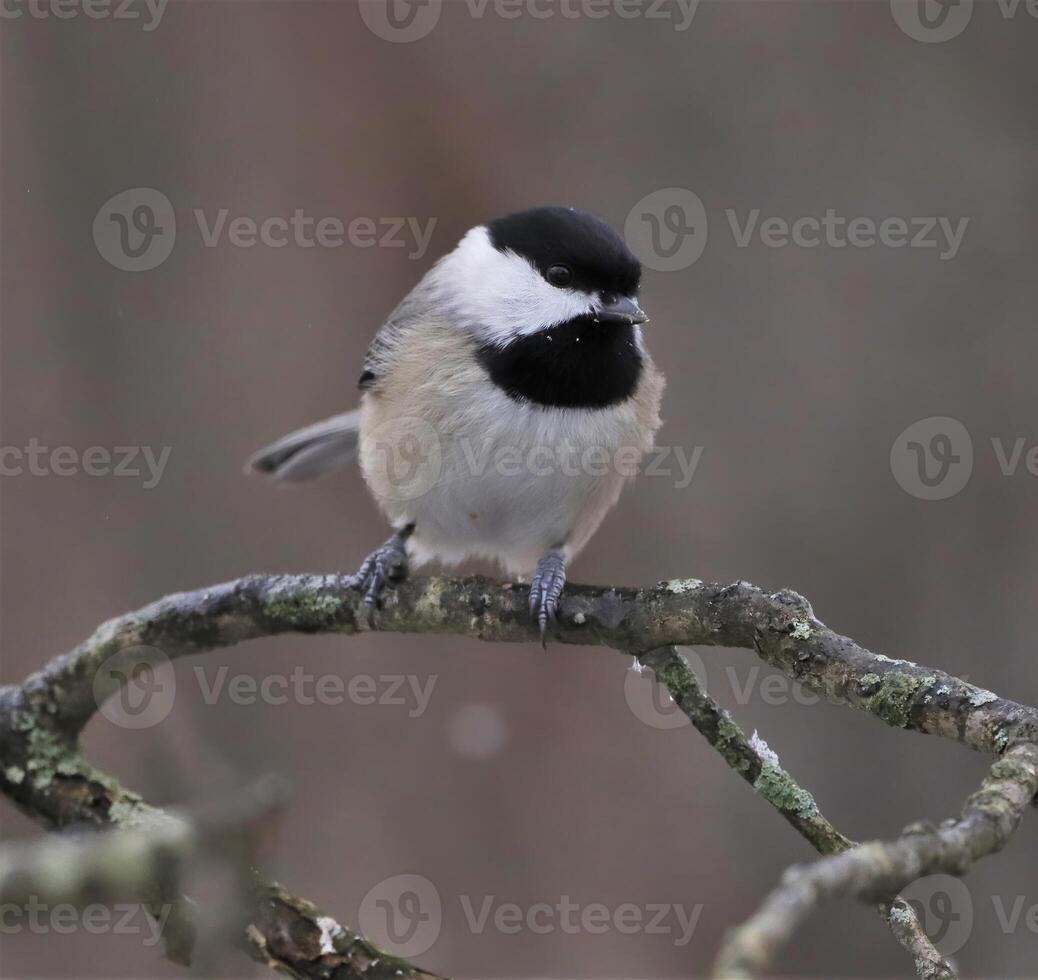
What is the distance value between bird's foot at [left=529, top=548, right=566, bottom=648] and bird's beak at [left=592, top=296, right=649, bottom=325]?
0.57 meters

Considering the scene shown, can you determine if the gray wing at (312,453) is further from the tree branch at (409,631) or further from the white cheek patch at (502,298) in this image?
the tree branch at (409,631)

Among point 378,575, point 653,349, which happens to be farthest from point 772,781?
point 653,349

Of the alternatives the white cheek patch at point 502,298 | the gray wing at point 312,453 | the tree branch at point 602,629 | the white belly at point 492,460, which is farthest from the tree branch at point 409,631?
the gray wing at point 312,453

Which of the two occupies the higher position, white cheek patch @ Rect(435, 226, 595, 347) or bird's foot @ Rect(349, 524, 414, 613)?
white cheek patch @ Rect(435, 226, 595, 347)

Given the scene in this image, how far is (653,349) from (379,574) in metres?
1.65

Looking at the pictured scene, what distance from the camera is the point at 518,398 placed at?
8.18 feet

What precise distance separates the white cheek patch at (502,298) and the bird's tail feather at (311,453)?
2.31ft

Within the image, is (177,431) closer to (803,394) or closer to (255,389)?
(255,389)

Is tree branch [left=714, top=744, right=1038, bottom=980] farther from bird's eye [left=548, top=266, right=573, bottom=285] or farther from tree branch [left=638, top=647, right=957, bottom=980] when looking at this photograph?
bird's eye [left=548, top=266, right=573, bottom=285]

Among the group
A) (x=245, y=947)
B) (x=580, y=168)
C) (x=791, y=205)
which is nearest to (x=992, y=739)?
(x=245, y=947)

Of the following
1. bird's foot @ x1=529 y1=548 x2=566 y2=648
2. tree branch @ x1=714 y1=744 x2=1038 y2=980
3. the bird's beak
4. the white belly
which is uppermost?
the bird's beak

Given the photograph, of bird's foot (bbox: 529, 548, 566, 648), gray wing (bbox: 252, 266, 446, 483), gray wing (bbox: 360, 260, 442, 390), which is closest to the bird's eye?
gray wing (bbox: 360, 260, 442, 390)

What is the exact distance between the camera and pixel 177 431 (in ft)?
12.7

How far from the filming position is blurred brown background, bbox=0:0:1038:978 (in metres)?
3.58
